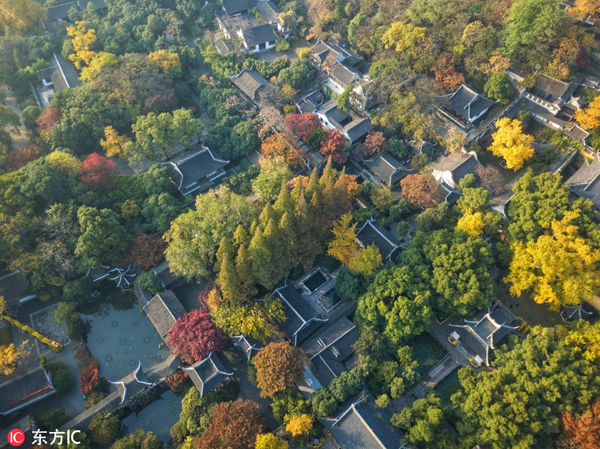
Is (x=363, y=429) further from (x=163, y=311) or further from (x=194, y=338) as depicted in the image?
(x=163, y=311)

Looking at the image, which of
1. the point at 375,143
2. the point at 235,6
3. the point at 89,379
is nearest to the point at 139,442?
the point at 89,379

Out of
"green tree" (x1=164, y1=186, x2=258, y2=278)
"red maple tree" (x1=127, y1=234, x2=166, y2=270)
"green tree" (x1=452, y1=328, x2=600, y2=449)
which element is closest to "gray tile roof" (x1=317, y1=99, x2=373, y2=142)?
"green tree" (x1=164, y1=186, x2=258, y2=278)

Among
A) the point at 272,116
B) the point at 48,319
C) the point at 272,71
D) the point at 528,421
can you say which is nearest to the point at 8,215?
the point at 48,319

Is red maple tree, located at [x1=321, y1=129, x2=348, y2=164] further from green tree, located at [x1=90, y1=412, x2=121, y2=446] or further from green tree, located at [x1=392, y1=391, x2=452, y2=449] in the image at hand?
green tree, located at [x1=90, y1=412, x2=121, y2=446]

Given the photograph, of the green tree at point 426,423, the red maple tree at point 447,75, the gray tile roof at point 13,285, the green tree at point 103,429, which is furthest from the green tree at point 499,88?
the gray tile roof at point 13,285

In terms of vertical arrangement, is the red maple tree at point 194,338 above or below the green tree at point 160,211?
below

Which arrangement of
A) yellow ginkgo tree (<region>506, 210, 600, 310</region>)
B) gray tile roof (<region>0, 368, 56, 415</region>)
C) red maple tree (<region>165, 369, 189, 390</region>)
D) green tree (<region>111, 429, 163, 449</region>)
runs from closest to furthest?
green tree (<region>111, 429, 163, 449</region>) < gray tile roof (<region>0, 368, 56, 415</region>) < yellow ginkgo tree (<region>506, 210, 600, 310</region>) < red maple tree (<region>165, 369, 189, 390</region>)

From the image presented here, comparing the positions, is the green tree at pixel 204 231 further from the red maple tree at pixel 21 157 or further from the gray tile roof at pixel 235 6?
the gray tile roof at pixel 235 6
